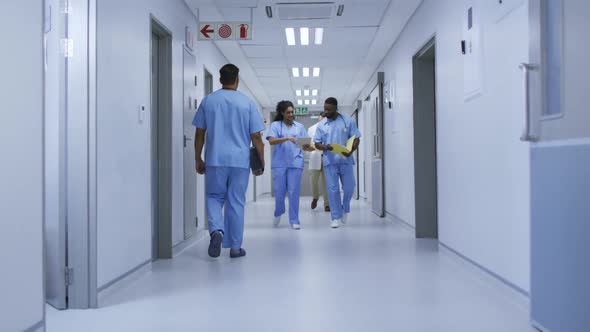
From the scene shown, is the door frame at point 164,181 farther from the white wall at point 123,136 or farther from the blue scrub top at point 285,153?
the blue scrub top at point 285,153

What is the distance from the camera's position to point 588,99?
6.10 feet

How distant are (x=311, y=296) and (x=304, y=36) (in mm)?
4854

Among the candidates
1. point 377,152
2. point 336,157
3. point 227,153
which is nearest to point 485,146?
point 227,153

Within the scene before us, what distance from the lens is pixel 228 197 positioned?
4379mm

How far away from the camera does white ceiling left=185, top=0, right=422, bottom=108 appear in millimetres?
5688

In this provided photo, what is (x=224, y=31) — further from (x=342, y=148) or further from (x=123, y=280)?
(x=123, y=280)

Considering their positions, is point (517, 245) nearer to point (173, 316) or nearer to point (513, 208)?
point (513, 208)

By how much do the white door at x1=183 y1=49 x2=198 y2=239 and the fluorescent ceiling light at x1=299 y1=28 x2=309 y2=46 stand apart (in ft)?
6.44

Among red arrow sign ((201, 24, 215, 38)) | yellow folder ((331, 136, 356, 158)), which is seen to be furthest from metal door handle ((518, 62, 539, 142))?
yellow folder ((331, 136, 356, 158))

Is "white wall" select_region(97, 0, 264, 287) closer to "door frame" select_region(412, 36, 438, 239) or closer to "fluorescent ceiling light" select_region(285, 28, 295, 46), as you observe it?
"fluorescent ceiling light" select_region(285, 28, 295, 46)

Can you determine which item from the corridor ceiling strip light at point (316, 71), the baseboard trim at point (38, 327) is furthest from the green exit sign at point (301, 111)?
the baseboard trim at point (38, 327)

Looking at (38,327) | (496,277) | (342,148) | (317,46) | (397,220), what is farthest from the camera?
(317,46)

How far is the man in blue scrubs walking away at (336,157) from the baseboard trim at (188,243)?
164 centimetres

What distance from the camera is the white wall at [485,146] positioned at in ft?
9.48
